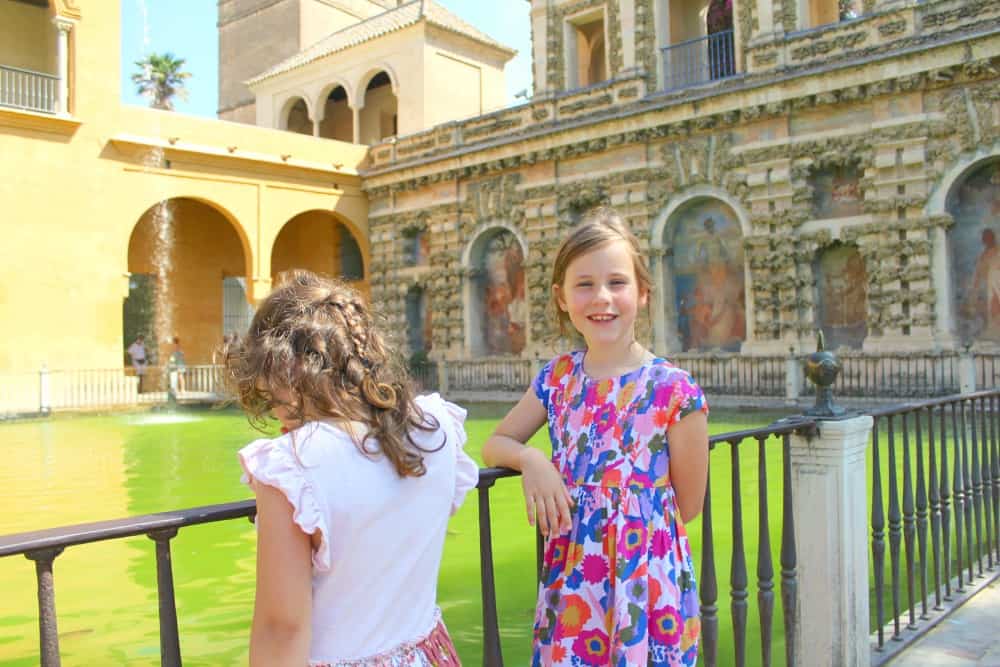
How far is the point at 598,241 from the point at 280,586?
128 centimetres

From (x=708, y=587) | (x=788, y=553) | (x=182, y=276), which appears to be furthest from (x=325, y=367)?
(x=182, y=276)

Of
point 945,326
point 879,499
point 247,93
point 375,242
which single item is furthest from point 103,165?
point 879,499

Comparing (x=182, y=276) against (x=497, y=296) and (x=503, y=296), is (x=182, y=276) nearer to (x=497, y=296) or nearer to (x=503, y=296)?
(x=497, y=296)

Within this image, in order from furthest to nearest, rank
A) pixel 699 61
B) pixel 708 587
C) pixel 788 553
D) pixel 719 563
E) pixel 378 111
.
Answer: pixel 378 111 < pixel 699 61 < pixel 719 563 < pixel 788 553 < pixel 708 587

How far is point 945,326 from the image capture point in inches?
606

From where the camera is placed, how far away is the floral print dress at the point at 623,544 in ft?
7.35

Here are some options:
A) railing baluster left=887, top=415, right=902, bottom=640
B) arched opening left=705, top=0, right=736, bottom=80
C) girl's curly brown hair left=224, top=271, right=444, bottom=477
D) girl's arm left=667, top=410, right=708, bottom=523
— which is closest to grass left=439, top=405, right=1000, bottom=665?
railing baluster left=887, top=415, right=902, bottom=640

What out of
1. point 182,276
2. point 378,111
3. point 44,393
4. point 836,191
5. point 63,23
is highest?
point 378,111

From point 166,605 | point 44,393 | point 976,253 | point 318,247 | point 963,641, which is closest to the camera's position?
point 166,605

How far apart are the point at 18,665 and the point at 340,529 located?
411 cm

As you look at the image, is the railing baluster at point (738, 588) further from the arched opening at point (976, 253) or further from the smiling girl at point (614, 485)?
the arched opening at point (976, 253)

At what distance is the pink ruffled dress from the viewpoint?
61.6 inches

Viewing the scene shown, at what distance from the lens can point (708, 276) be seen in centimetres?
1891

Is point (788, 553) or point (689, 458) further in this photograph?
point (788, 553)
